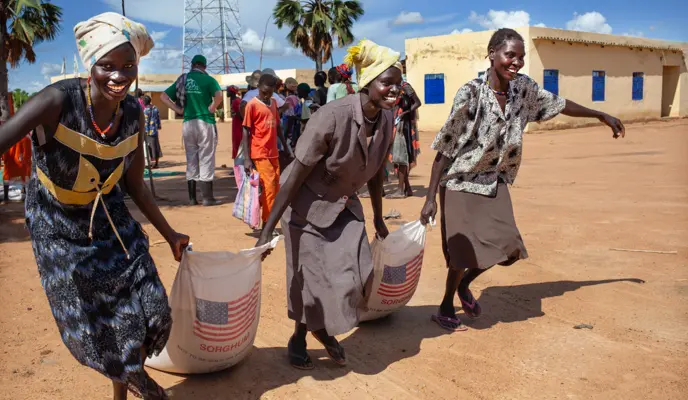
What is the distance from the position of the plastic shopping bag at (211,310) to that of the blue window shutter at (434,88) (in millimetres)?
22692

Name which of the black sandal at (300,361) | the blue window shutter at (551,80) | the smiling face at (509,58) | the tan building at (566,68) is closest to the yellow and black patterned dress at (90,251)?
the black sandal at (300,361)

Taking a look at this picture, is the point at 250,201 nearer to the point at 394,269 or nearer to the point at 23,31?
the point at 394,269

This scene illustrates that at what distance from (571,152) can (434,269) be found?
39.0 feet

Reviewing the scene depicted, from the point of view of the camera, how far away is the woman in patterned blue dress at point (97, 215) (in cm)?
250

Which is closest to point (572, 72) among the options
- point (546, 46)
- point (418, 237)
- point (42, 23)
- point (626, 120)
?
point (546, 46)

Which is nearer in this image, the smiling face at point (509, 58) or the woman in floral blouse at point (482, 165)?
the smiling face at point (509, 58)

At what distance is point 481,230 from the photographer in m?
4.07

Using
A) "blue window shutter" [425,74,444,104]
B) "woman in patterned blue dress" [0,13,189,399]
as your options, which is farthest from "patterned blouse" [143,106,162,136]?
"blue window shutter" [425,74,444,104]

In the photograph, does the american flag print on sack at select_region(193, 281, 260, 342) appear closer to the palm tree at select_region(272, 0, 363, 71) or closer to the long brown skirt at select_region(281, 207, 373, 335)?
the long brown skirt at select_region(281, 207, 373, 335)

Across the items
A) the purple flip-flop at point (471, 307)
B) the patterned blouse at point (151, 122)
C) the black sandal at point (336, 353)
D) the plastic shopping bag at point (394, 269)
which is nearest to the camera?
the black sandal at point (336, 353)

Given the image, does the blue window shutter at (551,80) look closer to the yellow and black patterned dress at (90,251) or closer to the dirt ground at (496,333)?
the dirt ground at (496,333)

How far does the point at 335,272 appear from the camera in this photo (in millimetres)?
3395

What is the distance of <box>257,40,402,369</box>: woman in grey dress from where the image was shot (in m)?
3.31

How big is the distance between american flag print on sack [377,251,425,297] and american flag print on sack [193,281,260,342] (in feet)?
3.25
